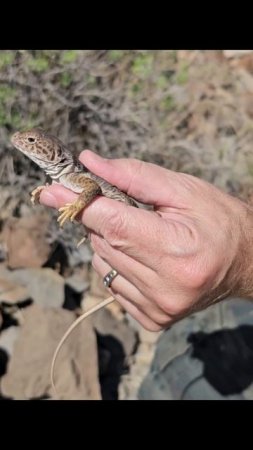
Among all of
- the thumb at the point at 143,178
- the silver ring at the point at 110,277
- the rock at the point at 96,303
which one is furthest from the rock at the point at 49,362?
the thumb at the point at 143,178

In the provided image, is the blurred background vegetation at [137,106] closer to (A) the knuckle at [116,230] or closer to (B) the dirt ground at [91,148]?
(B) the dirt ground at [91,148]

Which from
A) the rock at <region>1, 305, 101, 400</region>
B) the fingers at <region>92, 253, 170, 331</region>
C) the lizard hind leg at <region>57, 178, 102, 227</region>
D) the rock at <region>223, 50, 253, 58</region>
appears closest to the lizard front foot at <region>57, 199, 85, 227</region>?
the lizard hind leg at <region>57, 178, 102, 227</region>

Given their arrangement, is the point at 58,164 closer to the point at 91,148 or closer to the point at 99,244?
the point at 99,244

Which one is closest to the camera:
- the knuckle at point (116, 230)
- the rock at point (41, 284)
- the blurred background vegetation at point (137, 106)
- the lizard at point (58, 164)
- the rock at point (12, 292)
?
the knuckle at point (116, 230)

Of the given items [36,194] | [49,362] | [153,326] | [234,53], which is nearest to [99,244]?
[36,194]

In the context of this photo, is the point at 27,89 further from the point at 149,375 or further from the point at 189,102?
the point at 149,375
